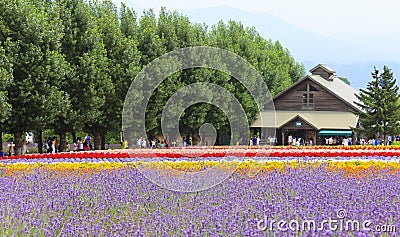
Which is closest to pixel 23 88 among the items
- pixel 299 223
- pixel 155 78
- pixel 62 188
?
pixel 155 78

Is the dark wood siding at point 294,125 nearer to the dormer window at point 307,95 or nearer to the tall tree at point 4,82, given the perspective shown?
the dormer window at point 307,95

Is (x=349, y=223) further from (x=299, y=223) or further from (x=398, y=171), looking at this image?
(x=398, y=171)

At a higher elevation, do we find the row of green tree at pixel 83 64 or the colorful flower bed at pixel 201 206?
the row of green tree at pixel 83 64

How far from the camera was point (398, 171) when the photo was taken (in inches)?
543

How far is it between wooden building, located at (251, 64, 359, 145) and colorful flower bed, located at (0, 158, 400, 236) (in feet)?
138

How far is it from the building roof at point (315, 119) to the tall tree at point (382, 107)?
761 centimetres

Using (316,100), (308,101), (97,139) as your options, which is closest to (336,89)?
(316,100)

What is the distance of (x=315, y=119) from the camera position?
56031 millimetres

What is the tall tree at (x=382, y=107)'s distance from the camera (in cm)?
4556

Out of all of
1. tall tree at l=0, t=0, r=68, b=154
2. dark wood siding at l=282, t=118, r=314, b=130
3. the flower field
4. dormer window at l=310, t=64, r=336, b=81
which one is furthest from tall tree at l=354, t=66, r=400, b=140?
the flower field

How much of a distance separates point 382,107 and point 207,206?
3983 centimetres

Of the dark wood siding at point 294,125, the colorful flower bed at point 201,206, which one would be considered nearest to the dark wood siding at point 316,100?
the dark wood siding at point 294,125

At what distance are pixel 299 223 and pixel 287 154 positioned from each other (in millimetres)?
14882

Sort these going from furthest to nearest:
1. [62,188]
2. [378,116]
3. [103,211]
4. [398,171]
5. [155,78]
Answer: [378,116] → [155,78] → [398,171] → [62,188] → [103,211]
